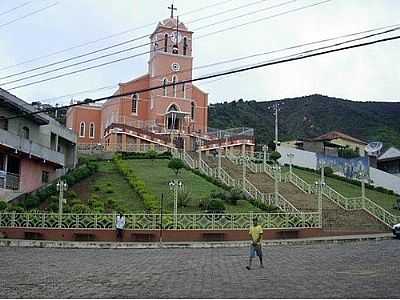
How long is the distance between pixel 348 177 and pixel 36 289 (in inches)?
1659

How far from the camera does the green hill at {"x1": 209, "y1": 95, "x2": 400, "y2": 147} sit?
98.2 metres

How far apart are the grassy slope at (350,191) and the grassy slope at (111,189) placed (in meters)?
13.5

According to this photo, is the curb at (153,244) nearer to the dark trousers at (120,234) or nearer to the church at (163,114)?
the dark trousers at (120,234)

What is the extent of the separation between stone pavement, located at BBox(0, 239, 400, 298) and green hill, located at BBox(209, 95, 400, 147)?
230ft

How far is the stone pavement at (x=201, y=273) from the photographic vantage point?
11.4 meters

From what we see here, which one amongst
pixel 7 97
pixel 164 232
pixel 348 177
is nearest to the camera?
pixel 164 232

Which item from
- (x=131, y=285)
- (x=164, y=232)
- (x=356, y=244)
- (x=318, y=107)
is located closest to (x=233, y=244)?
(x=164, y=232)

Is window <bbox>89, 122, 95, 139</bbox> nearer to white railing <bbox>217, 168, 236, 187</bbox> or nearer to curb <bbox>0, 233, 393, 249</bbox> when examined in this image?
white railing <bbox>217, 168, 236, 187</bbox>

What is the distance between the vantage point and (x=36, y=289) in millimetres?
11953

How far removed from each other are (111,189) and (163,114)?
27.3m

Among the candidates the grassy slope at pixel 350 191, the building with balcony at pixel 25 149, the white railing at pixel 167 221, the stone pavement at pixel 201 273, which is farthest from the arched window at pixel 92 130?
the stone pavement at pixel 201 273

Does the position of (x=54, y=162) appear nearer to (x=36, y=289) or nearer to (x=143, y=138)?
(x=143, y=138)

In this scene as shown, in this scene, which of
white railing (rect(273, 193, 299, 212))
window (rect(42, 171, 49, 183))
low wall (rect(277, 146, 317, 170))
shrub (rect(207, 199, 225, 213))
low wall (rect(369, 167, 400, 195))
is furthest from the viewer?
low wall (rect(277, 146, 317, 170))

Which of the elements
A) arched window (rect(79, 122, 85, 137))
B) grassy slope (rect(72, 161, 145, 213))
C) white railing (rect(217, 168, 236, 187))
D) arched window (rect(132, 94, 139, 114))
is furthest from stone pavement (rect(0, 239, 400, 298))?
arched window (rect(79, 122, 85, 137))
